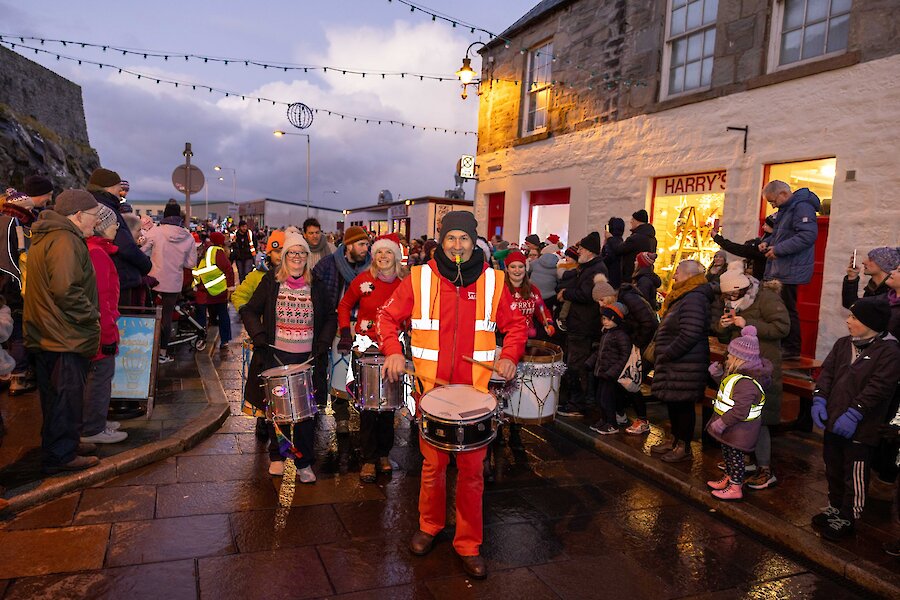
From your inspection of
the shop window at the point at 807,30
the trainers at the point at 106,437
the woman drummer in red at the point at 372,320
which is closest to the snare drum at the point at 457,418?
the woman drummer in red at the point at 372,320

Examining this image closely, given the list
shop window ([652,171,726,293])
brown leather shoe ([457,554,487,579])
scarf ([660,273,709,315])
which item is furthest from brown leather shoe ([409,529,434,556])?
shop window ([652,171,726,293])

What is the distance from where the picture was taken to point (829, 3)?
8.37 metres

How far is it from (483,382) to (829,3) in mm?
8168

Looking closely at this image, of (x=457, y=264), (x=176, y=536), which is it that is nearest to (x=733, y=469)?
(x=457, y=264)

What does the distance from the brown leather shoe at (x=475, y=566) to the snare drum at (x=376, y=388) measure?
4.46 ft

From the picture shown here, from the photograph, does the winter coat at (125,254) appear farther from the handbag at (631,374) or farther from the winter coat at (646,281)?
the winter coat at (646,281)

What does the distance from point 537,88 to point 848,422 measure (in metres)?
12.2

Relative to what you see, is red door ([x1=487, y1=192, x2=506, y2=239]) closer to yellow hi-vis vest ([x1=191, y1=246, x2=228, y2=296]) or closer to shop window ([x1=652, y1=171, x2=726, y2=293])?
shop window ([x1=652, y1=171, x2=726, y2=293])

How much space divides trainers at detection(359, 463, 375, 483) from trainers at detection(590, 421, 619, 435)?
2.59m

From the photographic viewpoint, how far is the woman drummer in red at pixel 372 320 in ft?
16.7

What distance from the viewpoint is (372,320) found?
5.24 metres

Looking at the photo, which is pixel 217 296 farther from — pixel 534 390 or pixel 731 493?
pixel 731 493

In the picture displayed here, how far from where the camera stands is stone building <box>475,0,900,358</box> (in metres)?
7.86

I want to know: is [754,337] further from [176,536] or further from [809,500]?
[176,536]
